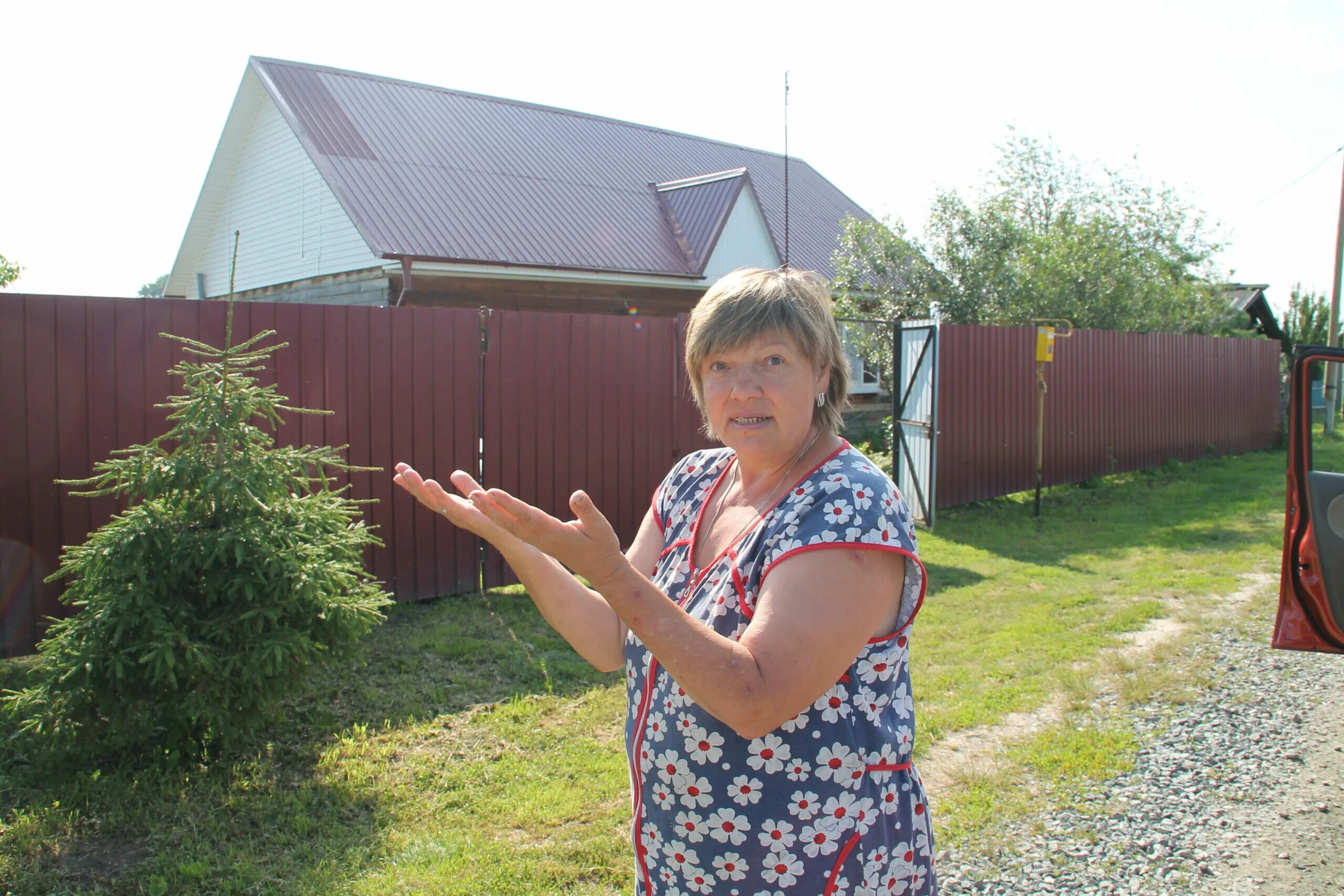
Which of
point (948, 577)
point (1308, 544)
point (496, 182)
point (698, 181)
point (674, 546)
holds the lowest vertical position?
point (948, 577)

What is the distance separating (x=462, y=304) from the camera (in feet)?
40.5

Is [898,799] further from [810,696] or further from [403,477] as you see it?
[403,477]

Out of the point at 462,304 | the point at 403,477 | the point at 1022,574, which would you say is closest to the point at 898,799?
the point at 403,477

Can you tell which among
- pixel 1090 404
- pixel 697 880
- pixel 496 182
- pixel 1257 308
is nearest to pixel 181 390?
pixel 697 880

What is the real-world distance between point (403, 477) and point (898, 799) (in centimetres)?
100

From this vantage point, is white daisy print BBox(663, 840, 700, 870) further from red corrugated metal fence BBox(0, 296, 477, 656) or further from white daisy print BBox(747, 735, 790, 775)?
red corrugated metal fence BBox(0, 296, 477, 656)

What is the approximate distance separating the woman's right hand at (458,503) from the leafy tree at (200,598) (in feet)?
7.32

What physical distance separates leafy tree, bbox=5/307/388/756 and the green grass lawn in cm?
27

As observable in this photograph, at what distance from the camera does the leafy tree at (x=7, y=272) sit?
10.2m

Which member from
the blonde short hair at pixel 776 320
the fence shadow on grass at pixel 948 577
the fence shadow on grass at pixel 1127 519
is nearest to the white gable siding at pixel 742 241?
the fence shadow on grass at pixel 1127 519

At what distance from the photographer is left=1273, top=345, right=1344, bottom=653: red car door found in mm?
2881

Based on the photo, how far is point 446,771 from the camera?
3.79 metres

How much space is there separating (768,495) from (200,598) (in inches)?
112

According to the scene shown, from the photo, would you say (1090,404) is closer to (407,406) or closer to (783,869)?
(407,406)
